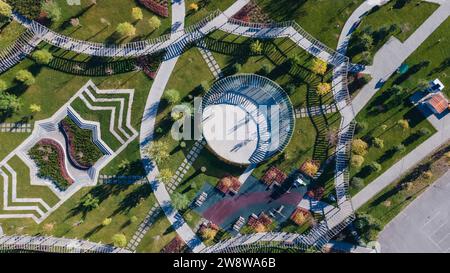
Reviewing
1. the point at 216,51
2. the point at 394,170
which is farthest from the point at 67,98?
the point at 394,170

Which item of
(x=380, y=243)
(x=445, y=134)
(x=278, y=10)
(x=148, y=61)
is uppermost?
(x=278, y=10)

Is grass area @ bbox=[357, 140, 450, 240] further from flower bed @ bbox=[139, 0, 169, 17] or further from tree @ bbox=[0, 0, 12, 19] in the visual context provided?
tree @ bbox=[0, 0, 12, 19]

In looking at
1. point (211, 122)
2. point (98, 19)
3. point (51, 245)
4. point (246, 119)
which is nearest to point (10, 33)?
point (98, 19)

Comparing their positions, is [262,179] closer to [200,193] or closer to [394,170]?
[200,193]

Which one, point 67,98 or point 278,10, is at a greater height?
point 278,10

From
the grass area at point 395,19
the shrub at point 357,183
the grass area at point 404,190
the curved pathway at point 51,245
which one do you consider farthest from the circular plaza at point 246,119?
the curved pathway at point 51,245

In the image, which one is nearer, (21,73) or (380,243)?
(21,73)

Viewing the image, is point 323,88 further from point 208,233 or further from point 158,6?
point 208,233
